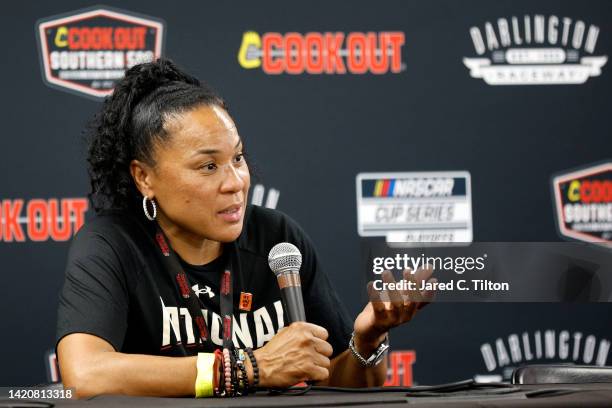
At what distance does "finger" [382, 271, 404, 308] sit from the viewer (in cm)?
131

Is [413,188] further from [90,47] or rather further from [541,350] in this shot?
[90,47]

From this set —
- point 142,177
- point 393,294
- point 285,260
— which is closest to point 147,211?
point 142,177

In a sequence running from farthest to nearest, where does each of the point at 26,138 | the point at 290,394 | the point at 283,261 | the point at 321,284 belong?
the point at 26,138, the point at 321,284, the point at 283,261, the point at 290,394

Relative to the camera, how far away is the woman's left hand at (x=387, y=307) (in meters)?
1.30

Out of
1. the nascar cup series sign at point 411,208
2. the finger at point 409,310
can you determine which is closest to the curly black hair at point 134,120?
the finger at point 409,310

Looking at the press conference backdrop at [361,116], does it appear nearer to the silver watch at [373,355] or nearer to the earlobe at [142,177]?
the earlobe at [142,177]

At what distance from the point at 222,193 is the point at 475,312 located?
1293 mm

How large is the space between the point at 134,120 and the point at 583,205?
5.15 feet

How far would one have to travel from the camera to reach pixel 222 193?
160 cm

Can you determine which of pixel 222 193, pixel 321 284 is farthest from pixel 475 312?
pixel 222 193

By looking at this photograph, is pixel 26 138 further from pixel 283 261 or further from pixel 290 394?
pixel 290 394

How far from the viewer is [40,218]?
2.51m

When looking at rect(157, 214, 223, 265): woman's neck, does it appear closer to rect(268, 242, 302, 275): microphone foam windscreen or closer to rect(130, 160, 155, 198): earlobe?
rect(130, 160, 155, 198): earlobe

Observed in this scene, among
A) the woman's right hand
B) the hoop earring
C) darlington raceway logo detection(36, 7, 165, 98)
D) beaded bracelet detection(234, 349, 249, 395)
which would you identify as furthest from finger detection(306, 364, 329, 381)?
darlington raceway logo detection(36, 7, 165, 98)
